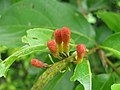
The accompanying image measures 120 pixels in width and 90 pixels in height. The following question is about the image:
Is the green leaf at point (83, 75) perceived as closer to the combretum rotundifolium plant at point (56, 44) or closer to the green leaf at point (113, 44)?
the combretum rotundifolium plant at point (56, 44)

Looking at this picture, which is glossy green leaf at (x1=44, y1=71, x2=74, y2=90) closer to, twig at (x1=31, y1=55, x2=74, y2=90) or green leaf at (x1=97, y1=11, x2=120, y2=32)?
twig at (x1=31, y1=55, x2=74, y2=90)

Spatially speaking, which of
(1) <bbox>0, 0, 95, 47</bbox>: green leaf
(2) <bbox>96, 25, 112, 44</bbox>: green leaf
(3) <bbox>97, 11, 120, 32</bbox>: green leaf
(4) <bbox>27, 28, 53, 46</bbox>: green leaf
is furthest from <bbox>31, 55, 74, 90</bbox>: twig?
(2) <bbox>96, 25, 112, 44</bbox>: green leaf

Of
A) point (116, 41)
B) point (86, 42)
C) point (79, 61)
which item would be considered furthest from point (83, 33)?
point (79, 61)

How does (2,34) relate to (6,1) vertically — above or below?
below

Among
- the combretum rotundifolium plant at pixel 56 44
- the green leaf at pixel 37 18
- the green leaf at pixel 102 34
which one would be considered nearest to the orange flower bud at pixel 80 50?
the combretum rotundifolium plant at pixel 56 44

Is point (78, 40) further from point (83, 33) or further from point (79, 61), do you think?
point (79, 61)

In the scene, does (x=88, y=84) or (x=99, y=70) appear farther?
(x=99, y=70)

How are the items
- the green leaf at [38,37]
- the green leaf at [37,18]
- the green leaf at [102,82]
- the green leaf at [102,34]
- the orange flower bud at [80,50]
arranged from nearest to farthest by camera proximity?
the orange flower bud at [80,50] < the green leaf at [38,37] < the green leaf at [102,82] < the green leaf at [37,18] < the green leaf at [102,34]

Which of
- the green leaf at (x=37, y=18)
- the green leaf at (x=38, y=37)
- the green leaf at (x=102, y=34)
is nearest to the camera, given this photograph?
the green leaf at (x=38, y=37)

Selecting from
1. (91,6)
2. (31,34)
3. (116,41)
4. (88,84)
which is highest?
(91,6)
